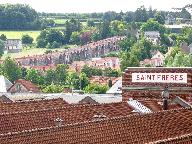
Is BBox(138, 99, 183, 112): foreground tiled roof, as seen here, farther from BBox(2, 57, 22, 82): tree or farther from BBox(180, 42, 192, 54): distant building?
BBox(180, 42, 192, 54): distant building

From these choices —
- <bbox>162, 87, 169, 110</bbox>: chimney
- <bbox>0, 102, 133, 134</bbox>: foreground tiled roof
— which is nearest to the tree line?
<bbox>162, 87, 169, 110</bbox>: chimney

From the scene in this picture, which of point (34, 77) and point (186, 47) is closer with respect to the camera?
point (34, 77)

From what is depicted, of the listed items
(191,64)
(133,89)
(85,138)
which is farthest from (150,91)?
(191,64)

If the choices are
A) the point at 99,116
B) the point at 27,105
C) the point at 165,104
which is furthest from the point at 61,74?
the point at 99,116

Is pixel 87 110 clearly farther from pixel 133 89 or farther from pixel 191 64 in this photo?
pixel 191 64

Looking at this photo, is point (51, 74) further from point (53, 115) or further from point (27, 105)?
point (53, 115)
